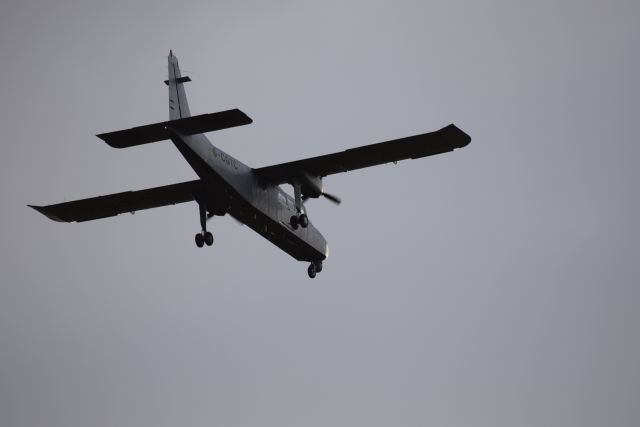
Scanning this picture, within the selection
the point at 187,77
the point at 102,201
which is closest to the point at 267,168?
the point at 187,77

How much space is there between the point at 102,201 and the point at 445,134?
13.2m

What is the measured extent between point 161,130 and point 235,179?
3.78 m

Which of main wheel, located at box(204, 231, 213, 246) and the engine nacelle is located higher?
the engine nacelle

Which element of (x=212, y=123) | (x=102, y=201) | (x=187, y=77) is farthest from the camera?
(x=102, y=201)

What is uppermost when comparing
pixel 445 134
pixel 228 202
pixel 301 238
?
pixel 445 134

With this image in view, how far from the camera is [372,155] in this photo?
3762 cm

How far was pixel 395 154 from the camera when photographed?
37719 millimetres

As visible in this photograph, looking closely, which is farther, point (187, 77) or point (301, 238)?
point (301, 238)

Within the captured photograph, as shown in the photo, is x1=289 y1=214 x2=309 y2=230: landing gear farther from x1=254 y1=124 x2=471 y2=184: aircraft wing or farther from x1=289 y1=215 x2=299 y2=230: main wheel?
x1=254 y1=124 x2=471 y2=184: aircraft wing

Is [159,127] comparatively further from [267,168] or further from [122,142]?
[267,168]

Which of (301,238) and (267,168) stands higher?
(267,168)

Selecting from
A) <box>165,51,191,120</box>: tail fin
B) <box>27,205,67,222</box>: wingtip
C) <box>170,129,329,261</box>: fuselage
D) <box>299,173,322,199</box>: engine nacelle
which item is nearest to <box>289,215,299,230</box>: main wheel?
<box>170,129,329,261</box>: fuselage

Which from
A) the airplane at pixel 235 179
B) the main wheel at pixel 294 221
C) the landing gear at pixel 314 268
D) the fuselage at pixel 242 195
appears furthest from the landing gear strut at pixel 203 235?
the landing gear at pixel 314 268

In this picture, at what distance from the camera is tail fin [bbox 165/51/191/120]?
35406mm
